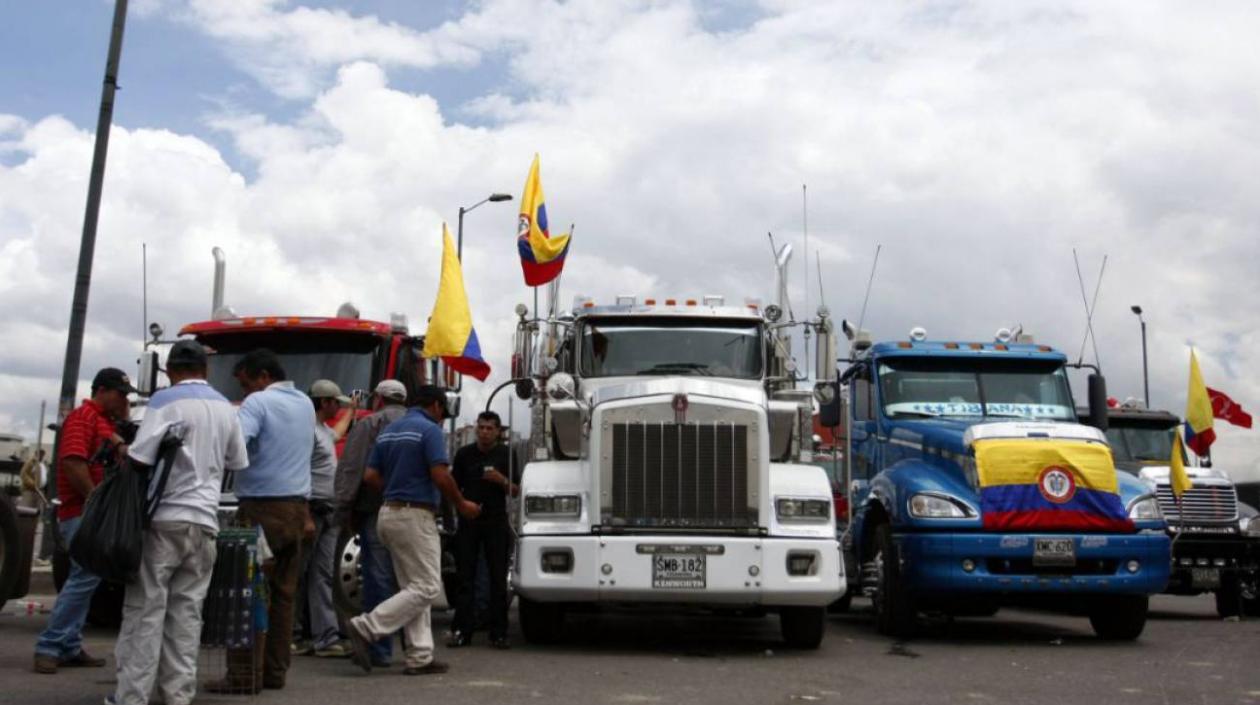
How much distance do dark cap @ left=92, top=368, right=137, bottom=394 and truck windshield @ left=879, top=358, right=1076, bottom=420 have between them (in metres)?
7.30

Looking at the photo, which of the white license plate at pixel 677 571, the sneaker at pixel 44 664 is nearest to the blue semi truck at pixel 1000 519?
the white license plate at pixel 677 571

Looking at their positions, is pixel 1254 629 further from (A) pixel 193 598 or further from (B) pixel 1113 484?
(A) pixel 193 598

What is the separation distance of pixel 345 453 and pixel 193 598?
3121 mm

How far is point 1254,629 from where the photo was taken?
14398 millimetres

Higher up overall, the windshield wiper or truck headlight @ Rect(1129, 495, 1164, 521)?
the windshield wiper

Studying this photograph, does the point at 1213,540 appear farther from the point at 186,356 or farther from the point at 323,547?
the point at 186,356

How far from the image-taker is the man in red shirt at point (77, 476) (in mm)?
8602

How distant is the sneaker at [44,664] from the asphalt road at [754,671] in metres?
0.07

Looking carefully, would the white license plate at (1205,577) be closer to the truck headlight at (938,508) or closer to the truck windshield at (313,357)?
the truck headlight at (938,508)

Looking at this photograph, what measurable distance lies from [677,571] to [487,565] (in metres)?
1.72

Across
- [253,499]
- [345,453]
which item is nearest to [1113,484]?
[345,453]

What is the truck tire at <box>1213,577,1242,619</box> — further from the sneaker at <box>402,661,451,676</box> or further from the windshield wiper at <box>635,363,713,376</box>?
the sneaker at <box>402,661,451,676</box>

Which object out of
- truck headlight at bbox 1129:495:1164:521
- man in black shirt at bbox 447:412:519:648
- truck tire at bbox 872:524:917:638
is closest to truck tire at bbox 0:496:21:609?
man in black shirt at bbox 447:412:519:648

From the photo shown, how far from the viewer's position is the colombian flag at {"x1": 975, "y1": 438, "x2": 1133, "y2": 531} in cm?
1194
